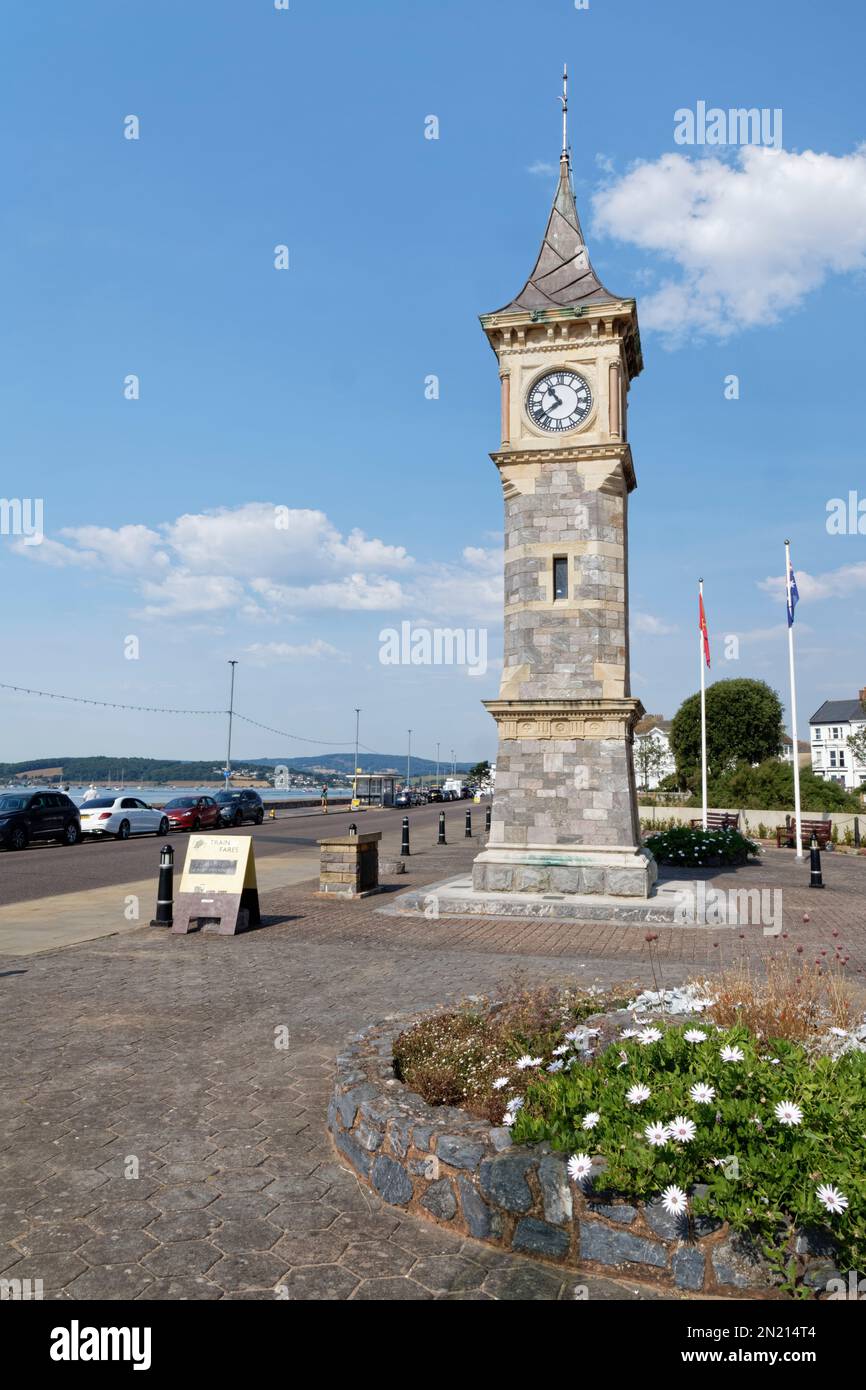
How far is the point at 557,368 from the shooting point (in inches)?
639

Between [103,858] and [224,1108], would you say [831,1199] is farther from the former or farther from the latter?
[103,858]

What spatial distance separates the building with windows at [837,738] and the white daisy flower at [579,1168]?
9733 cm

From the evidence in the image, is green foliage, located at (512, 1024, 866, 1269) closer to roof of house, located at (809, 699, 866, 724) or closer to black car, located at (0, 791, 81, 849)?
Answer: black car, located at (0, 791, 81, 849)

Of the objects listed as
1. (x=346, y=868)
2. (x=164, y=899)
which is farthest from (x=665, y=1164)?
(x=346, y=868)

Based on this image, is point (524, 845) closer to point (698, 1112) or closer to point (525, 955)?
point (525, 955)


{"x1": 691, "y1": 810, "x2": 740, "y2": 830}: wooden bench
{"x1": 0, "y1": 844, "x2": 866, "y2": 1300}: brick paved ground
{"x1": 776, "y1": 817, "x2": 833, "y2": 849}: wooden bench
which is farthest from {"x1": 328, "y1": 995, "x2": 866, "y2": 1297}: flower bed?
{"x1": 691, "y1": 810, "x2": 740, "y2": 830}: wooden bench

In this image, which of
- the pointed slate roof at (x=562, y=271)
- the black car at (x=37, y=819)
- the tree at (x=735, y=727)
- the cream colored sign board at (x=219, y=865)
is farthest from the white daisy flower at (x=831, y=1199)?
the tree at (x=735, y=727)

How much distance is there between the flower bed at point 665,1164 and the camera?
3.47 metres

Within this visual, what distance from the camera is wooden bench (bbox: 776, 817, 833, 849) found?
89.0 ft

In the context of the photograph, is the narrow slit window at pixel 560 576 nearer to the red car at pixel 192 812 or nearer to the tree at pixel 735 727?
the red car at pixel 192 812

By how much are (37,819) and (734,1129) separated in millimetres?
25764

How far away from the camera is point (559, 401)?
1616 cm
